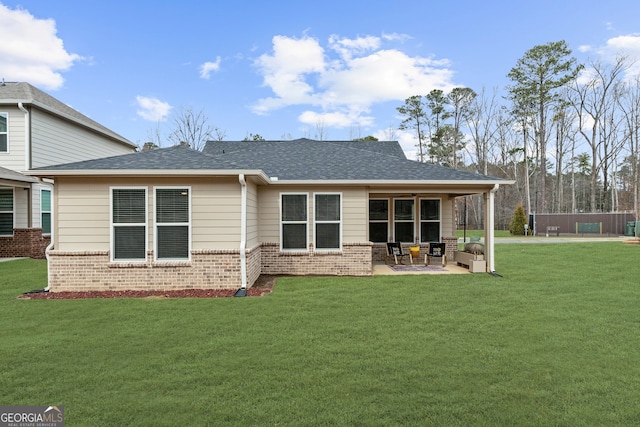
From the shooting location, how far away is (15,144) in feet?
42.1

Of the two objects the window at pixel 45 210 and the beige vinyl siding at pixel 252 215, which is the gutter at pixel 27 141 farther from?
the beige vinyl siding at pixel 252 215

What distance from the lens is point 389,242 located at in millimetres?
11664

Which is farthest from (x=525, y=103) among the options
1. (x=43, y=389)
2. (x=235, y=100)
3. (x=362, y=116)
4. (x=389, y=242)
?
(x=43, y=389)

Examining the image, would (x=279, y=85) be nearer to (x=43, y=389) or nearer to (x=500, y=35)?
(x=500, y=35)

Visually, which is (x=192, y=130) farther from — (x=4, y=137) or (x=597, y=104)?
(x=597, y=104)

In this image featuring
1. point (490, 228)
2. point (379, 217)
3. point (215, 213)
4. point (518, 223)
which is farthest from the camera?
point (518, 223)

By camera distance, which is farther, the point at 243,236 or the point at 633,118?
the point at 633,118

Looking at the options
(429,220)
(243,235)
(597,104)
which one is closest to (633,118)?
(597,104)

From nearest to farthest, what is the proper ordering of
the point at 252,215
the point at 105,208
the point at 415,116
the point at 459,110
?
the point at 105,208
the point at 252,215
the point at 459,110
the point at 415,116

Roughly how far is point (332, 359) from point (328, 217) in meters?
5.64

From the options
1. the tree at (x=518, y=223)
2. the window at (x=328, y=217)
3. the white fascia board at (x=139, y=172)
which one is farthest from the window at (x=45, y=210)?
the tree at (x=518, y=223)

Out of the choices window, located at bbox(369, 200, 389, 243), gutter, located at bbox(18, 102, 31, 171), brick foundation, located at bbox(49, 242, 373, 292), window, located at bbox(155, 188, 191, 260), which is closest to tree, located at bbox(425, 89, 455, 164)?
window, located at bbox(369, 200, 389, 243)

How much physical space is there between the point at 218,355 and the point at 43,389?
1574mm

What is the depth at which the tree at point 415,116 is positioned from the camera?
37.0 meters
